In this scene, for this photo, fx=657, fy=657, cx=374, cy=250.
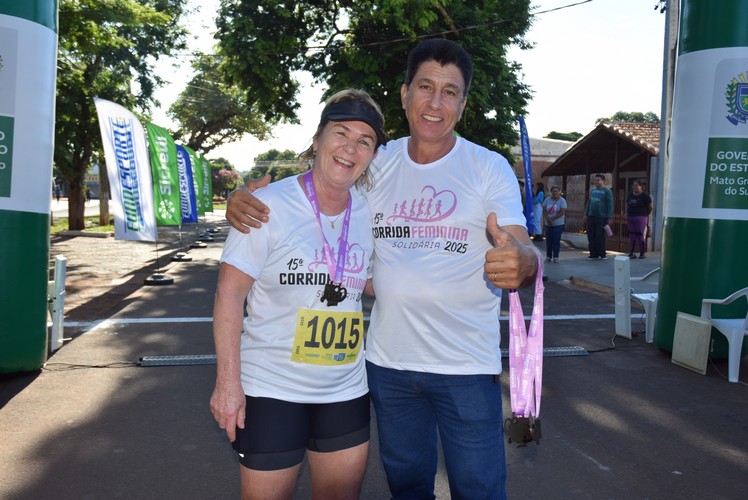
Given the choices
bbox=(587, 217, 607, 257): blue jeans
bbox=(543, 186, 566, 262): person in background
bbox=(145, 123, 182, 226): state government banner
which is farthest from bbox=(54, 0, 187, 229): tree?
bbox=(587, 217, 607, 257): blue jeans

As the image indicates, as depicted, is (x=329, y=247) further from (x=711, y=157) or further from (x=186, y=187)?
(x=186, y=187)

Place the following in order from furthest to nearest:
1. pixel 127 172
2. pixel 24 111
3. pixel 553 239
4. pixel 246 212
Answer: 1. pixel 553 239
2. pixel 127 172
3. pixel 24 111
4. pixel 246 212

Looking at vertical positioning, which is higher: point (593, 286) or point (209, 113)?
point (209, 113)

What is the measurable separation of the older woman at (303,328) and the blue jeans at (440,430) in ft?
0.49

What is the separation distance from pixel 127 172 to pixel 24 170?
496 cm

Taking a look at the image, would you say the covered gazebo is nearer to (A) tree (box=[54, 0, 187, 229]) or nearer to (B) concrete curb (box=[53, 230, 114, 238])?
(A) tree (box=[54, 0, 187, 229])

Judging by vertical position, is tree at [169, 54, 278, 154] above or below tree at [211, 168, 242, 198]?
above

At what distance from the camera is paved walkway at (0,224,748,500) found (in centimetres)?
385

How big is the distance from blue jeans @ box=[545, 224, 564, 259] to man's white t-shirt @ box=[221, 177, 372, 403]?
1445 centimetres

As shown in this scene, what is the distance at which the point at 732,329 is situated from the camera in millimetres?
6277

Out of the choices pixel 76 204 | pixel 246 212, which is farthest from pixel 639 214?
pixel 76 204

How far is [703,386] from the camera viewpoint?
5.99 meters

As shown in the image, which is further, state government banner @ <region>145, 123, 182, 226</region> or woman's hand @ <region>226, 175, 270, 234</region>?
state government banner @ <region>145, 123, 182, 226</region>

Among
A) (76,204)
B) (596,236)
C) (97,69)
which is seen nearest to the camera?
(596,236)
